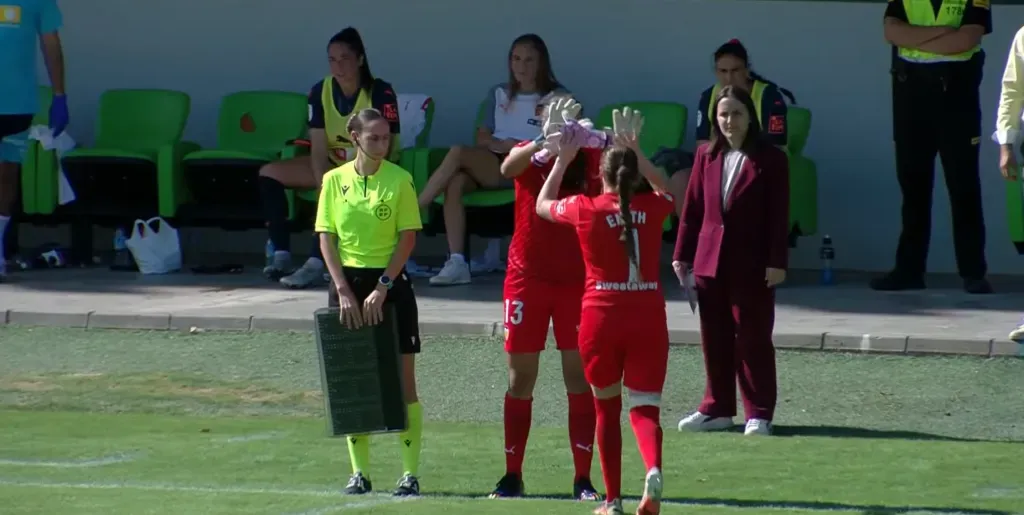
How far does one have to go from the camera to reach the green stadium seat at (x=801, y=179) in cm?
1438

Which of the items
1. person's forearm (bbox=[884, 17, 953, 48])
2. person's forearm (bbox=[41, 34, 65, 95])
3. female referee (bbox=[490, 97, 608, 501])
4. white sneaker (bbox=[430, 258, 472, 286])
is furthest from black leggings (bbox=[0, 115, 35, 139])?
female referee (bbox=[490, 97, 608, 501])

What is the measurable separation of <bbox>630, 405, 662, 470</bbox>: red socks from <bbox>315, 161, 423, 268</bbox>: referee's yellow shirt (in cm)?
143

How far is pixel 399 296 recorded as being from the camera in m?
8.34

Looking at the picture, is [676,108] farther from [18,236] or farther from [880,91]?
[18,236]

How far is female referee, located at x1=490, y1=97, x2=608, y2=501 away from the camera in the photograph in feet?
26.5

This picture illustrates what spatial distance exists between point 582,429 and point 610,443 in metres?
0.62

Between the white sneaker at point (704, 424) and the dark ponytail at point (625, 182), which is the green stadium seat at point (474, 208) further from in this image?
the dark ponytail at point (625, 182)

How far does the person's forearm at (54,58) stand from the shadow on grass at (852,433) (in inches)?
274

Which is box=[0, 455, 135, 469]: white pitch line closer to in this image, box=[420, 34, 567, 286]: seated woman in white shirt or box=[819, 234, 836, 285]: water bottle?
box=[420, 34, 567, 286]: seated woman in white shirt

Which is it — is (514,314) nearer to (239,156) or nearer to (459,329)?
(459,329)

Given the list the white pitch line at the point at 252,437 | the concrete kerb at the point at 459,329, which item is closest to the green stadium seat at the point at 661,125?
the concrete kerb at the point at 459,329

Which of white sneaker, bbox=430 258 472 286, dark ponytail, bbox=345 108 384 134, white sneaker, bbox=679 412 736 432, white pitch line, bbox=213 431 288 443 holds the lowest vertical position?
white sneaker, bbox=679 412 736 432

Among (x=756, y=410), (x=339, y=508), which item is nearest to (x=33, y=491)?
(x=339, y=508)

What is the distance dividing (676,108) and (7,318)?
5.23 meters
